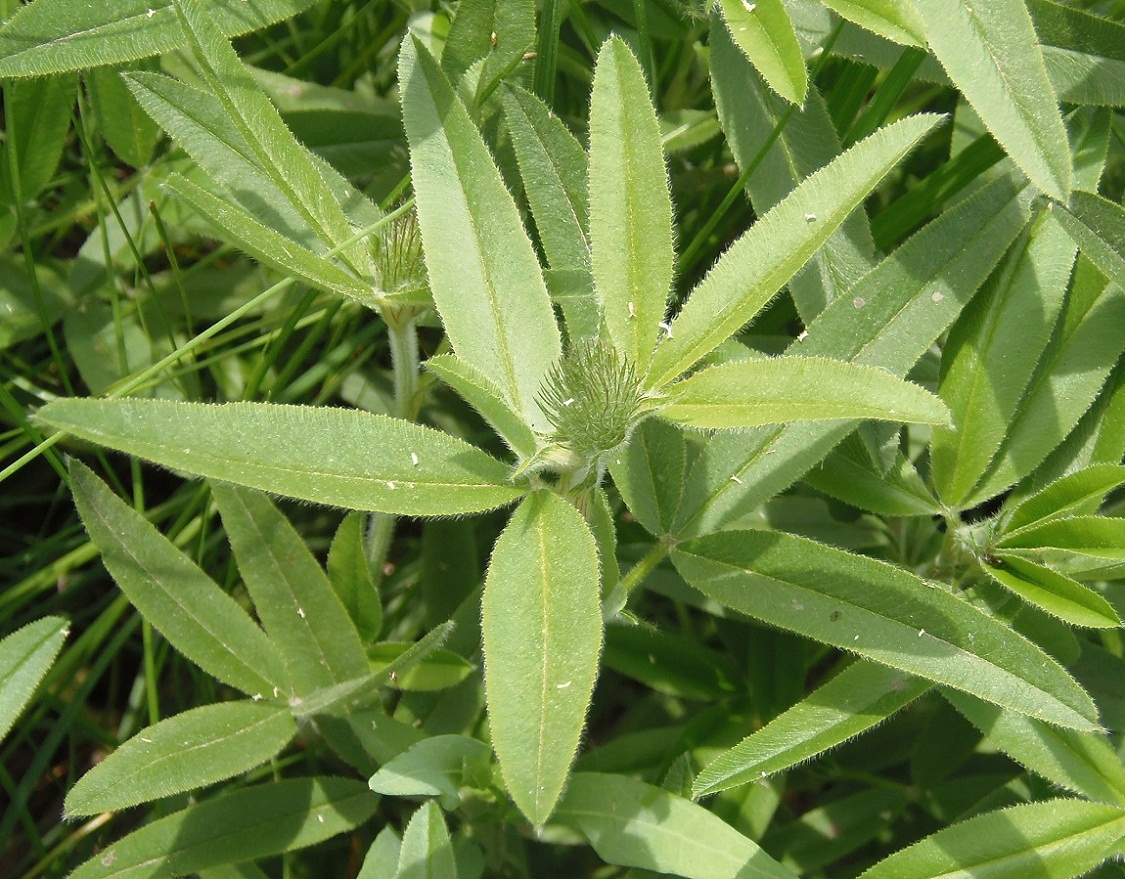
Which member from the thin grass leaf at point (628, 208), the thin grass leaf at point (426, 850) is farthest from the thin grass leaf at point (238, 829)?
the thin grass leaf at point (628, 208)

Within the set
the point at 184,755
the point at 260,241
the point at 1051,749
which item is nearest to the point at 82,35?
the point at 260,241

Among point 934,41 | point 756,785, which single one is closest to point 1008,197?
point 934,41

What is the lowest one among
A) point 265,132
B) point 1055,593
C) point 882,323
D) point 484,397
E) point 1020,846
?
point 1020,846

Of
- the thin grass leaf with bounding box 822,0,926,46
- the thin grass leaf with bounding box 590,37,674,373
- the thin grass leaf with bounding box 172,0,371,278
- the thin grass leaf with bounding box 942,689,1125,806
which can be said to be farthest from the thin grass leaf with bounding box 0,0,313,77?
the thin grass leaf with bounding box 942,689,1125,806

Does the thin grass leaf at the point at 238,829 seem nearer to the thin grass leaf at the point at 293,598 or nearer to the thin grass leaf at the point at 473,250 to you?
the thin grass leaf at the point at 293,598

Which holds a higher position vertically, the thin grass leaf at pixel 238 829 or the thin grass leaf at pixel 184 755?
the thin grass leaf at pixel 184 755

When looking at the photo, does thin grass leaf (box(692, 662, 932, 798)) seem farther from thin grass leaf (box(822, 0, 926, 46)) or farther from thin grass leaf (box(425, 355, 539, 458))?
thin grass leaf (box(822, 0, 926, 46))

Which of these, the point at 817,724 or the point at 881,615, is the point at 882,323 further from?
the point at 817,724
